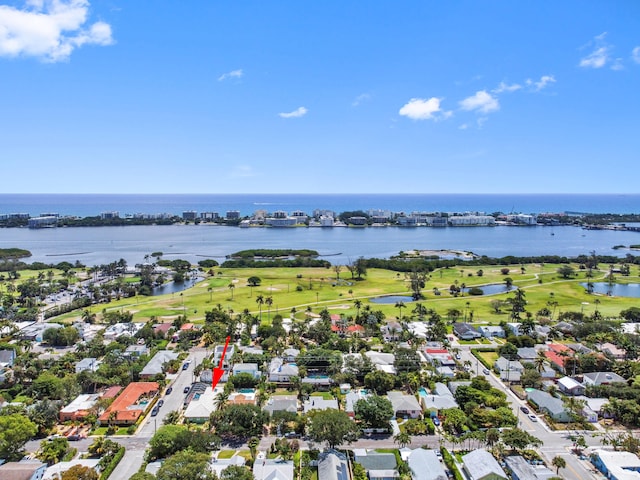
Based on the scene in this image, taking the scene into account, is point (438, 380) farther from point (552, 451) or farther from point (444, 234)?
point (444, 234)

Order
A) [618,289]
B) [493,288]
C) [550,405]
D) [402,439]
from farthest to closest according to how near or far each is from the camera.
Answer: [493,288], [618,289], [550,405], [402,439]

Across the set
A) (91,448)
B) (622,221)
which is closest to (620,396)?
(91,448)

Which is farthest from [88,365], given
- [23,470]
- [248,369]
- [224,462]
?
[224,462]

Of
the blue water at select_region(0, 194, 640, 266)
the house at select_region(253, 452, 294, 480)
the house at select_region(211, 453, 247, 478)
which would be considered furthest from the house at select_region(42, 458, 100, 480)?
the blue water at select_region(0, 194, 640, 266)

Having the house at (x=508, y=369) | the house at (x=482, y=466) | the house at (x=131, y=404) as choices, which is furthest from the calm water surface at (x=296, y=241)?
the house at (x=482, y=466)

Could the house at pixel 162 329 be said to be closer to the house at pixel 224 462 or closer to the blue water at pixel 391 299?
the house at pixel 224 462

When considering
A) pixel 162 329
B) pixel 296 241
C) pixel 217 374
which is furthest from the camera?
pixel 296 241

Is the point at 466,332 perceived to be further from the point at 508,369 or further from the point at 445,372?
the point at 445,372
